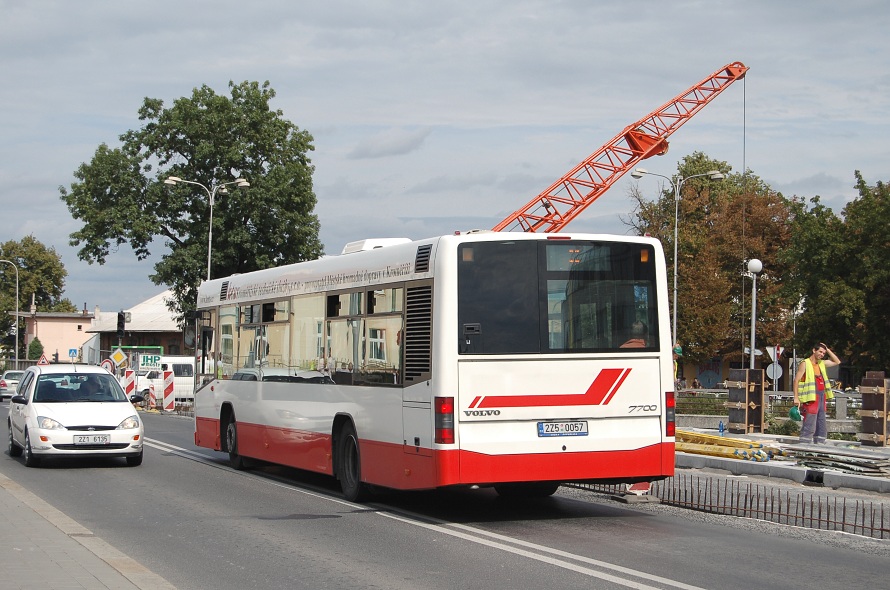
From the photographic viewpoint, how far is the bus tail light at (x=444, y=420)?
1130 centimetres

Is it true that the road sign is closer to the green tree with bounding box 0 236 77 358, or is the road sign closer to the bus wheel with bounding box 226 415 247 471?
the bus wheel with bounding box 226 415 247 471

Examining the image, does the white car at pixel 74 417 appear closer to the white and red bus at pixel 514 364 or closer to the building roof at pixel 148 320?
the white and red bus at pixel 514 364

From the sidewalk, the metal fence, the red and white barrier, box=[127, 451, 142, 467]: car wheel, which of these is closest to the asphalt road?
the sidewalk

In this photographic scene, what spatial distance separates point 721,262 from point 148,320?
2147 inches

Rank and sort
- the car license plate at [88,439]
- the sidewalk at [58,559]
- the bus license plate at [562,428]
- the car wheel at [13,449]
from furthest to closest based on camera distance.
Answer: the car wheel at [13,449], the car license plate at [88,439], the bus license plate at [562,428], the sidewalk at [58,559]

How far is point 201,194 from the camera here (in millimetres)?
59625

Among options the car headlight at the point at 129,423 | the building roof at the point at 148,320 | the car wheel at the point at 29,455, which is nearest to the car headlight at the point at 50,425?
the car wheel at the point at 29,455

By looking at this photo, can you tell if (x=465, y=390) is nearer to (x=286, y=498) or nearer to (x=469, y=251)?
(x=469, y=251)

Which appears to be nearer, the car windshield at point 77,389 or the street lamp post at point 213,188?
the car windshield at point 77,389

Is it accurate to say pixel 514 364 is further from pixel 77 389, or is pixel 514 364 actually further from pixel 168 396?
pixel 168 396

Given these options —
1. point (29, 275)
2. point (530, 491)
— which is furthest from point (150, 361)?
point (29, 275)

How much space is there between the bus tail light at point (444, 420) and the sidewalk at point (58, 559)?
3141mm

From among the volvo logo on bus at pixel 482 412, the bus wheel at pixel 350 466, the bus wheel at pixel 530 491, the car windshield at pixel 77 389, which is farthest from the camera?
the car windshield at pixel 77 389

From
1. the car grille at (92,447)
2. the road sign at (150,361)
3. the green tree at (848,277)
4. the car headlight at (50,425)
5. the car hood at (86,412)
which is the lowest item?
the car grille at (92,447)
